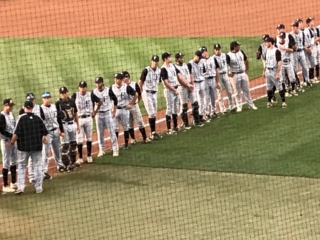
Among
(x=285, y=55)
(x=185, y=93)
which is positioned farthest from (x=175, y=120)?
(x=285, y=55)

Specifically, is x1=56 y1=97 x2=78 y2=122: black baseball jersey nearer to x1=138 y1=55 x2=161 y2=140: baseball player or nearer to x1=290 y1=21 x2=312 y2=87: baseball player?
A: x1=138 y1=55 x2=161 y2=140: baseball player

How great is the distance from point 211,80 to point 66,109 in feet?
12.8

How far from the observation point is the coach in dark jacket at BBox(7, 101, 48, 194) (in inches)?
459

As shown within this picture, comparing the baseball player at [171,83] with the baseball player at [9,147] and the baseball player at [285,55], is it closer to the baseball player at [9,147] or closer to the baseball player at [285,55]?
the baseball player at [285,55]

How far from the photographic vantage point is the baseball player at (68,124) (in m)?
12.9

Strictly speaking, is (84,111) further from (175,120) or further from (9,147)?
(175,120)

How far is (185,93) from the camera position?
15.0 meters

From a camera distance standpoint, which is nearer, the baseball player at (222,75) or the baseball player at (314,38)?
the baseball player at (222,75)

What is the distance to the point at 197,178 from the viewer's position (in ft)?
41.1

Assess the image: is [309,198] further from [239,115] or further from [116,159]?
[239,115]

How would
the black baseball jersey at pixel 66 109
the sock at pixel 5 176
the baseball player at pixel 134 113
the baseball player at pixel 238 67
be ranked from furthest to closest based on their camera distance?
the baseball player at pixel 238 67 → the baseball player at pixel 134 113 → the black baseball jersey at pixel 66 109 → the sock at pixel 5 176

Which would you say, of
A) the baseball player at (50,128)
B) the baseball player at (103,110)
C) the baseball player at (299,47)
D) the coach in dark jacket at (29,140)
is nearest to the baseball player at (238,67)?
the baseball player at (299,47)

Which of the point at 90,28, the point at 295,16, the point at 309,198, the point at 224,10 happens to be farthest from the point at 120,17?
the point at 309,198

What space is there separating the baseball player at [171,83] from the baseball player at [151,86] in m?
0.16
